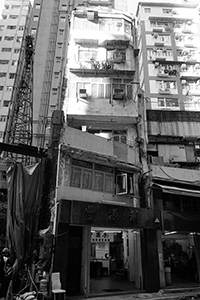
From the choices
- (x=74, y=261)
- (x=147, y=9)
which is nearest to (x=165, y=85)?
(x=147, y=9)

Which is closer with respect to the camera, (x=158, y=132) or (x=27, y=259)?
(x=27, y=259)

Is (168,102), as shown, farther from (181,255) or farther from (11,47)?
(11,47)

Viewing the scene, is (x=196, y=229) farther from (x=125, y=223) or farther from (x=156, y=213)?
(x=125, y=223)

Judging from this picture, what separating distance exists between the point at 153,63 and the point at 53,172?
30124mm

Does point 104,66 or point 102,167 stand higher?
point 104,66

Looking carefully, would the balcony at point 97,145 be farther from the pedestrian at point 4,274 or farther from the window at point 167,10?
the window at point 167,10

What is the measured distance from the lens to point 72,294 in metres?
10.1

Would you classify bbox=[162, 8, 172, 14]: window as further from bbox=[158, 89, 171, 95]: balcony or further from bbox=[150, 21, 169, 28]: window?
bbox=[158, 89, 171, 95]: balcony

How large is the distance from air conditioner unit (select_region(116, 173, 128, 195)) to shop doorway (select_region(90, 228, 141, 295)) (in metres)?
2.43

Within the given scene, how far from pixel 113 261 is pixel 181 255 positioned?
4785 millimetres

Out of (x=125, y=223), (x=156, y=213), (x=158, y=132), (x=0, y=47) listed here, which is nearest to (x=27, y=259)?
(x=125, y=223)

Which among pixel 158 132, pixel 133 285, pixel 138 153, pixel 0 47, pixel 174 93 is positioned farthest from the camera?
pixel 0 47

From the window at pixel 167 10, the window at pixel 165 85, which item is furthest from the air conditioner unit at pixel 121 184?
the window at pixel 167 10

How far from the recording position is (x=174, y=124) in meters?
19.6
